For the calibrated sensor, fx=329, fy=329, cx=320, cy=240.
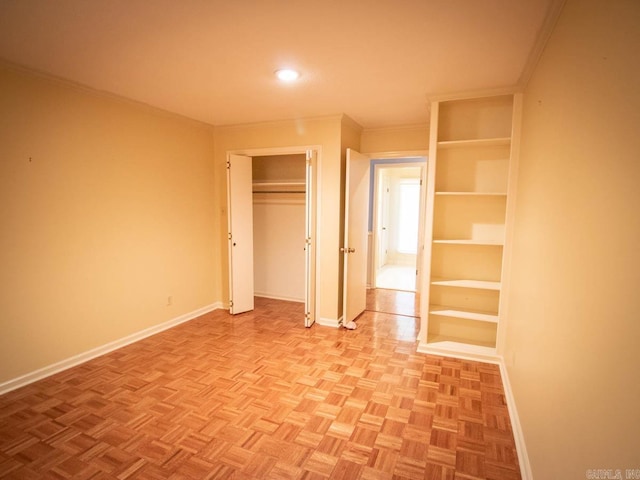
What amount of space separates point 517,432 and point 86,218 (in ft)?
12.4

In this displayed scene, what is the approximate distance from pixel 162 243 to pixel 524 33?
3746 mm

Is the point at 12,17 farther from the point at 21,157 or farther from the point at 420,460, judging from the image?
the point at 420,460

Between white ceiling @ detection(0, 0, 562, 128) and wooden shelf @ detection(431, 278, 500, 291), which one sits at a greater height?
white ceiling @ detection(0, 0, 562, 128)

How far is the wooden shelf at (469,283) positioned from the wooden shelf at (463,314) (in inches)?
10.6

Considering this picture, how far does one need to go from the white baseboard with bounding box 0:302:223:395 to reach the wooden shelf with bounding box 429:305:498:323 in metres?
2.97

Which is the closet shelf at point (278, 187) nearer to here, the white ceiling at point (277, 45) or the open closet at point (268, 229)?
the open closet at point (268, 229)

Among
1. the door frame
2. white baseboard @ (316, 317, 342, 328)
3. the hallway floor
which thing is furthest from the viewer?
the hallway floor

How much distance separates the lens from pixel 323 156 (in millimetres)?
3889

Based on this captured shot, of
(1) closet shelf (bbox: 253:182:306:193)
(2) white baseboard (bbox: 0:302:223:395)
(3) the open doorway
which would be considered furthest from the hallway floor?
(2) white baseboard (bbox: 0:302:223:395)

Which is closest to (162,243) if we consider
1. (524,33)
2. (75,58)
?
(75,58)

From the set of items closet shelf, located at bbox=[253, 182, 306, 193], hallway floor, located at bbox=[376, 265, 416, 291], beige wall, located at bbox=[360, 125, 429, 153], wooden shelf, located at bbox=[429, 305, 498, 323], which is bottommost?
hallway floor, located at bbox=[376, 265, 416, 291]

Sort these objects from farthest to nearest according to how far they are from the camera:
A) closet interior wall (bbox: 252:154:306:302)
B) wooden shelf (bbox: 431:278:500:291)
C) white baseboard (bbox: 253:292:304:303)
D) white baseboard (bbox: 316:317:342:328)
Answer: white baseboard (bbox: 253:292:304:303), closet interior wall (bbox: 252:154:306:302), white baseboard (bbox: 316:317:342:328), wooden shelf (bbox: 431:278:500:291)

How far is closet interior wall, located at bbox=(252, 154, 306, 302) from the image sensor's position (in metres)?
4.84

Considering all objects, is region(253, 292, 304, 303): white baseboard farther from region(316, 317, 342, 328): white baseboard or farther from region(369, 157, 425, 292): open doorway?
region(369, 157, 425, 292): open doorway
